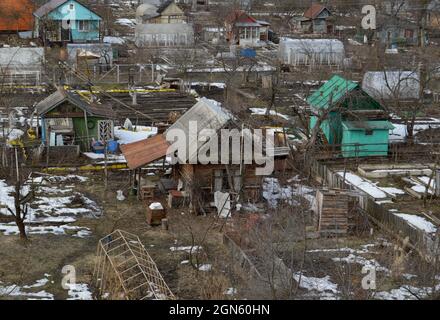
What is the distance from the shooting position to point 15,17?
4625cm

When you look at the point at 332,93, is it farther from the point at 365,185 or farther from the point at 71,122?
the point at 71,122

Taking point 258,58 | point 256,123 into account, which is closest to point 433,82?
point 258,58

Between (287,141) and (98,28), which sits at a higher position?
(98,28)

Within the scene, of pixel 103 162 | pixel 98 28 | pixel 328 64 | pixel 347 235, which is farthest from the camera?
pixel 98 28

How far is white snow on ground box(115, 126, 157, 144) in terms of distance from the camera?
25.7 meters

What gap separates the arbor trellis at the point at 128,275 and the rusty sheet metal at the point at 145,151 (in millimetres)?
3730

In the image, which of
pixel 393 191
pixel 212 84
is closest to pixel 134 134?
pixel 393 191

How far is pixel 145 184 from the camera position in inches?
824

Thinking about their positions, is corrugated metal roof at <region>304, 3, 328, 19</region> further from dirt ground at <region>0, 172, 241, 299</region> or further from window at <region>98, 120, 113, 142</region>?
dirt ground at <region>0, 172, 241, 299</region>

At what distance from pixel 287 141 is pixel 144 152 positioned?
5.36 meters

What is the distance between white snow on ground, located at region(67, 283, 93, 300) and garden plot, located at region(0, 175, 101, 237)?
2891 mm

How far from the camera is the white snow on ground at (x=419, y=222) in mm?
18109

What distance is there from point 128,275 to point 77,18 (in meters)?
31.9
